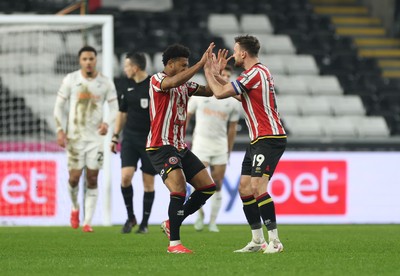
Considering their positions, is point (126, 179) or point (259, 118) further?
point (126, 179)

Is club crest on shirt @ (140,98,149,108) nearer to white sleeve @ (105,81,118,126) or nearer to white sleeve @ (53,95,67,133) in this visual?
white sleeve @ (105,81,118,126)

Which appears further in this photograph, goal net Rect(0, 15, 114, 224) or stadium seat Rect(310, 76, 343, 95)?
stadium seat Rect(310, 76, 343, 95)

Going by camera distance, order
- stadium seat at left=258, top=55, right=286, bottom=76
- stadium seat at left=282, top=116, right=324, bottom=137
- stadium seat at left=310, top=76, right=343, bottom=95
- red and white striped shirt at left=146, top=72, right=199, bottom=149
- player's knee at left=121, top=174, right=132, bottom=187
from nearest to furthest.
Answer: red and white striped shirt at left=146, top=72, right=199, bottom=149, player's knee at left=121, top=174, right=132, bottom=187, stadium seat at left=282, top=116, right=324, bottom=137, stadium seat at left=310, top=76, right=343, bottom=95, stadium seat at left=258, top=55, right=286, bottom=76

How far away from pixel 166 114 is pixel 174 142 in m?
0.27

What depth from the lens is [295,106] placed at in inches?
834

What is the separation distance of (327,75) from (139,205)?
7.92 metres

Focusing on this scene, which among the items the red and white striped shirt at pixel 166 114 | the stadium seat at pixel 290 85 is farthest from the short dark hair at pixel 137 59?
the stadium seat at pixel 290 85

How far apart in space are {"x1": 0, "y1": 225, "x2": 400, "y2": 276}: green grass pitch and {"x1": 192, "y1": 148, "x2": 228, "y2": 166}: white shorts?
0.94 metres

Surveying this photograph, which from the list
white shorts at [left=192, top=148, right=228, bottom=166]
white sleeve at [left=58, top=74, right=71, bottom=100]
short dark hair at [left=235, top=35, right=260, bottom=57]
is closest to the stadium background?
white shorts at [left=192, top=148, right=228, bottom=166]

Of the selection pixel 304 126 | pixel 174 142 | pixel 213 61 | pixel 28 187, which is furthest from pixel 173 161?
pixel 304 126

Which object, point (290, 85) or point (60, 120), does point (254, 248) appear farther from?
point (290, 85)

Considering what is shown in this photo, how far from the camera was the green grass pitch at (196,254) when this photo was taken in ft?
26.1

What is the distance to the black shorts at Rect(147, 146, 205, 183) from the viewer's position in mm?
9570

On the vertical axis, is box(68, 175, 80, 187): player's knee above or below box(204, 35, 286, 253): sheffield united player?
below
